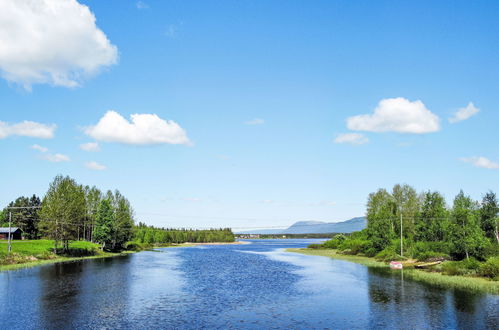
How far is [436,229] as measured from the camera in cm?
8894

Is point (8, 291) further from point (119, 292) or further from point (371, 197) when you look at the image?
point (371, 197)

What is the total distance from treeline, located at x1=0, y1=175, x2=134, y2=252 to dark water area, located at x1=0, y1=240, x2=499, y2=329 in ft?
122

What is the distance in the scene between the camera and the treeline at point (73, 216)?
101438 mm

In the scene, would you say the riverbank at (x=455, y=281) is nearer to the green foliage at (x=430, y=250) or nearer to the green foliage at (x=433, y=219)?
the green foliage at (x=430, y=250)

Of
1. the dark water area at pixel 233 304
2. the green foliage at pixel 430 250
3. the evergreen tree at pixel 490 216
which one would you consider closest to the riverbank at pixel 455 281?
the dark water area at pixel 233 304

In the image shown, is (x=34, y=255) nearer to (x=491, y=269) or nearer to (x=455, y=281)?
(x=455, y=281)

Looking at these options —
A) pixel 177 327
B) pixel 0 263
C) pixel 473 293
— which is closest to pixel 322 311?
pixel 177 327

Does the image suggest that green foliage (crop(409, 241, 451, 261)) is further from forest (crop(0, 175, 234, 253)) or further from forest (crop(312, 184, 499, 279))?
forest (crop(0, 175, 234, 253))

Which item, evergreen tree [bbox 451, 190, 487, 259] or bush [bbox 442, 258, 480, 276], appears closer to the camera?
bush [bbox 442, 258, 480, 276]

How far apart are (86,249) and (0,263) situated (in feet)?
126

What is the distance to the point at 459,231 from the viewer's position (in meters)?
70.9

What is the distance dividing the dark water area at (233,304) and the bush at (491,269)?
38.8 feet

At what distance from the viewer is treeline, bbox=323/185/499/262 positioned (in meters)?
69.6

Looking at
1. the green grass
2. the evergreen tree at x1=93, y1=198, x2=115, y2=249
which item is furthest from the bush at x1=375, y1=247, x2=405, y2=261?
the evergreen tree at x1=93, y1=198, x2=115, y2=249
